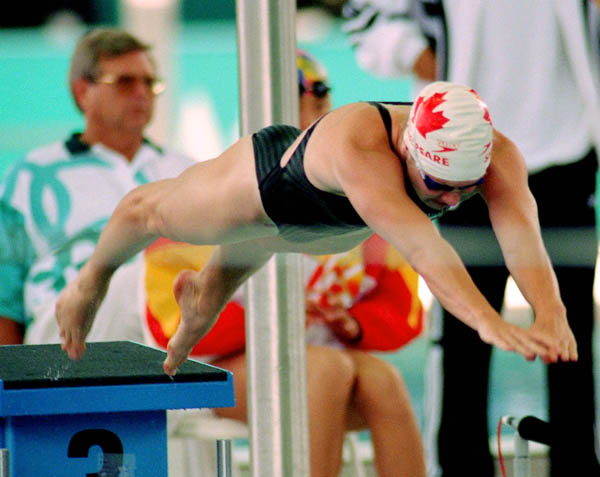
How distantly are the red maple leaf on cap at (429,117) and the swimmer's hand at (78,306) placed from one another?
37 centimetres

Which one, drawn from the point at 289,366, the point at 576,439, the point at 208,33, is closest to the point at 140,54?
the point at 208,33

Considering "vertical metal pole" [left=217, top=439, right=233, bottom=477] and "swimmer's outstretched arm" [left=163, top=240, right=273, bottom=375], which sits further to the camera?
"vertical metal pole" [left=217, top=439, right=233, bottom=477]

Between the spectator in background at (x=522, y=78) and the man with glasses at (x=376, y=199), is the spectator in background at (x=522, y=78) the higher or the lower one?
the higher one

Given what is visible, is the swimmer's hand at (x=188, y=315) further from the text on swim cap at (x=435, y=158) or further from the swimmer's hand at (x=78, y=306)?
the text on swim cap at (x=435, y=158)

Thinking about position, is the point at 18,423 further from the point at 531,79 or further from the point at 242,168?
the point at 531,79

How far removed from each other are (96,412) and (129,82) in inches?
11.9

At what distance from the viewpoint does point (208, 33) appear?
0.91 meters

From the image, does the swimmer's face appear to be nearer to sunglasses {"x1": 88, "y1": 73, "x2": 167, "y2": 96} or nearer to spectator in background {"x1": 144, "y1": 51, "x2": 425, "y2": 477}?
sunglasses {"x1": 88, "y1": 73, "x2": 167, "y2": 96}

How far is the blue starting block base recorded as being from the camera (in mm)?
1010

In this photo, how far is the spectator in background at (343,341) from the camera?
3.86ft

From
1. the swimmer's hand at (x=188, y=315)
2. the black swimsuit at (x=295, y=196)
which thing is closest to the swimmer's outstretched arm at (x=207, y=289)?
the swimmer's hand at (x=188, y=315)

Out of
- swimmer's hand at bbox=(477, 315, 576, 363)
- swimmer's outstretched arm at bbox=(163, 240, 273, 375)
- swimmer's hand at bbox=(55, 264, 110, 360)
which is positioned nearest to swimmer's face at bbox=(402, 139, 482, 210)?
swimmer's hand at bbox=(477, 315, 576, 363)

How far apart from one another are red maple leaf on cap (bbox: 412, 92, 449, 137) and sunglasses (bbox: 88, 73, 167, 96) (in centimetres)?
24

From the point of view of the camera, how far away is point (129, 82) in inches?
37.1
